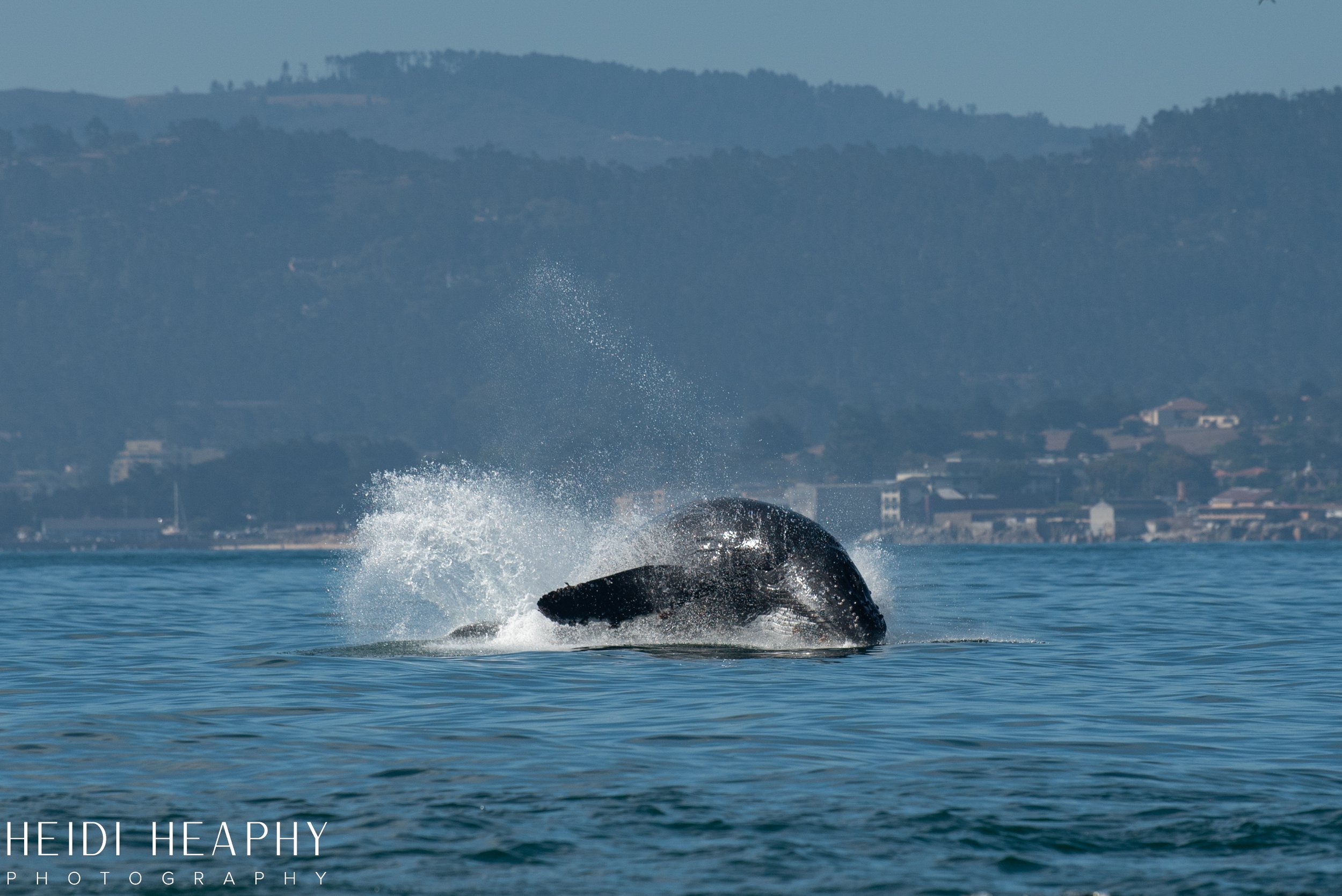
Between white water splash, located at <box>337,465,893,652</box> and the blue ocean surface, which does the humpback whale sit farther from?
the blue ocean surface

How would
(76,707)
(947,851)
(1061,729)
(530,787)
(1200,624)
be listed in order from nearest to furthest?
(947,851) < (530,787) < (1061,729) < (76,707) < (1200,624)

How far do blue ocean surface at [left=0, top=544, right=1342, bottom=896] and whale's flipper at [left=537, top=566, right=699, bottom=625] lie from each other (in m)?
0.63

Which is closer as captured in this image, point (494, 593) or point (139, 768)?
point (139, 768)

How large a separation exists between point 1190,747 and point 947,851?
4.52 meters

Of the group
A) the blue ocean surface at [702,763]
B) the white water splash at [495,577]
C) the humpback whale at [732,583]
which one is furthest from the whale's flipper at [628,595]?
the blue ocean surface at [702,763]

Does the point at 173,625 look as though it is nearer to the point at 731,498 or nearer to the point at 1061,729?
the point at 731,498

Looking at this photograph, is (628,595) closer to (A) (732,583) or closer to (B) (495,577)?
(A) (732,583)

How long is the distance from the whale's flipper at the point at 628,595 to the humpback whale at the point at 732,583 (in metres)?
0.01

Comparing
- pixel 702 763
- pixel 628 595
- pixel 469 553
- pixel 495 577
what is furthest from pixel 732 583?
pixel 495 577

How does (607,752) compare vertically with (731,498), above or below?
below

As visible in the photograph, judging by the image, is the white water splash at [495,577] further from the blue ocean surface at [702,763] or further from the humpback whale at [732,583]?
the blue ocean surface at [702,763]

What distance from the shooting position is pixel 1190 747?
15.3 metres

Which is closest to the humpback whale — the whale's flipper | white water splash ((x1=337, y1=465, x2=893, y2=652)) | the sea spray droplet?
the whale's flipper

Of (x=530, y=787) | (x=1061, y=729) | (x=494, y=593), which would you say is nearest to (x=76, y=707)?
(x=530, y=787)
